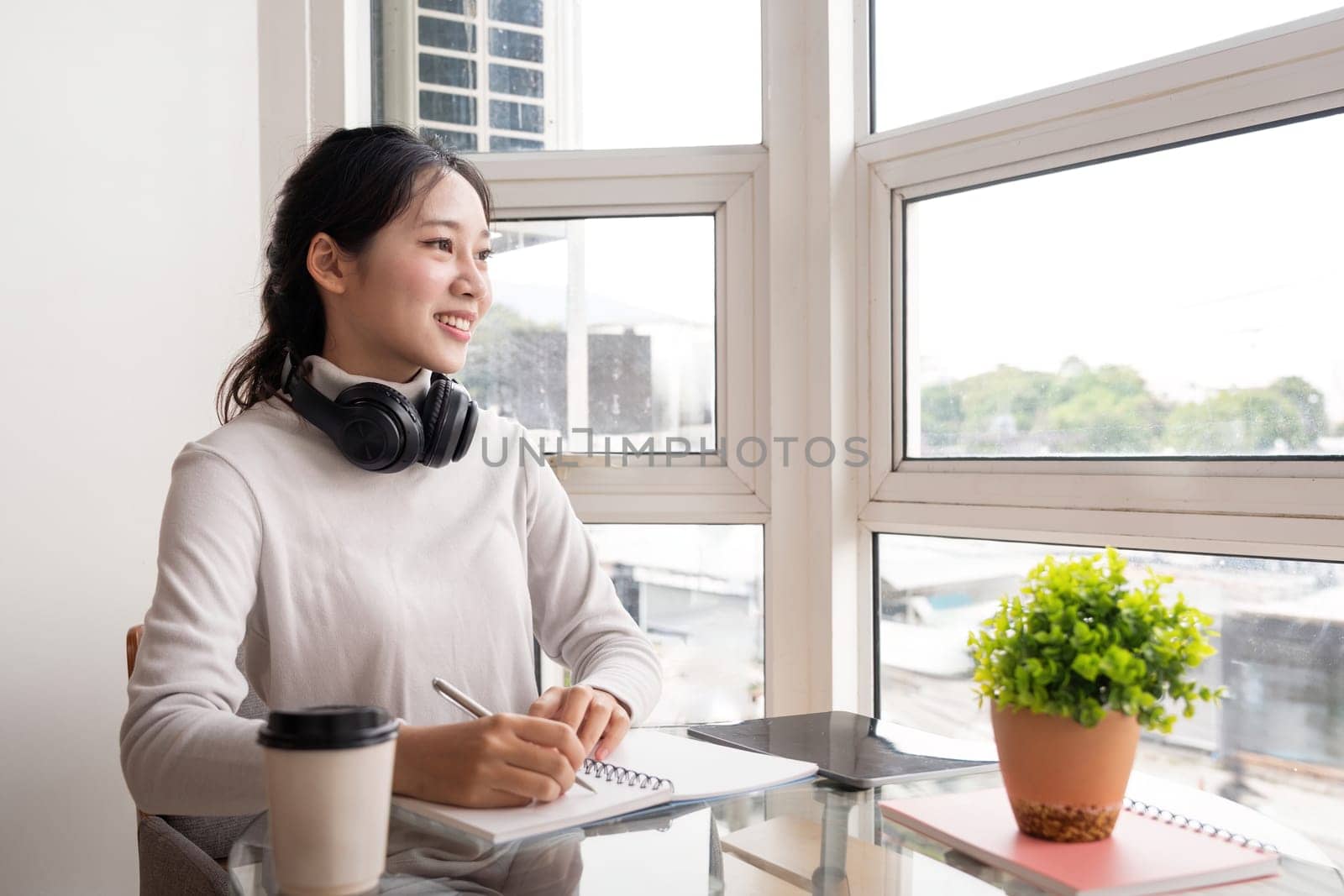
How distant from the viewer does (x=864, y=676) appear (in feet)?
6.72

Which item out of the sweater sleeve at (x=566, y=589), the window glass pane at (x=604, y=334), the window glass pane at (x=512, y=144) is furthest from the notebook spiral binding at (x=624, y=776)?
the window glass pane at (x=512, y=144)

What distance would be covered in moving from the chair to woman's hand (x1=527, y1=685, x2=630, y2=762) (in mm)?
387

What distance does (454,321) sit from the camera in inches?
58.5

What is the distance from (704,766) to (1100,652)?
42cm

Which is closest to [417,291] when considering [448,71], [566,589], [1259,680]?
[566,589]

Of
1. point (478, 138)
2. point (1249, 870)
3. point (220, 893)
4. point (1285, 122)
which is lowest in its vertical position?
point (220, 893)

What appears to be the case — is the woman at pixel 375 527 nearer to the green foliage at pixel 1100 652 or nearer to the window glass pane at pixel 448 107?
the green foliage at pixel 1100 652

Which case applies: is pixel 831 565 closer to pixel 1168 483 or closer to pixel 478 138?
pixel 1168 483

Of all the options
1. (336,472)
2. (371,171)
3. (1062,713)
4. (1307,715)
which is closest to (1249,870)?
(1062,713)

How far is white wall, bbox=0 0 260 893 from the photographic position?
1677 mm

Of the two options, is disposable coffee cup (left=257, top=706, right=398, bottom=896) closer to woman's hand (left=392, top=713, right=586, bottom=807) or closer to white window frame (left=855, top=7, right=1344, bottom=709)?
woman's hand (left=392, top=713, right=586, bottom=807)

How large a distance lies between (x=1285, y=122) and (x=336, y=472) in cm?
137

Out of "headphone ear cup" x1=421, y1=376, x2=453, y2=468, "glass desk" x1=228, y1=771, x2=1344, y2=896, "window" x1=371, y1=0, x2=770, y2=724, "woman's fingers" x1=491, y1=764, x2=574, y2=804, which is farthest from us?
"window" x1=371, y1=0, x2=770, y2=724

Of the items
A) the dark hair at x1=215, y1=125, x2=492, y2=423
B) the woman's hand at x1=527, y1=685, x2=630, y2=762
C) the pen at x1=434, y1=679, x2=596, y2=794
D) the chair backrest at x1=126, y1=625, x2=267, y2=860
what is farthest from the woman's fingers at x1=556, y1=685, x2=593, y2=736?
the dark hair at x1=215, y1=125, x2=492, y2=423
